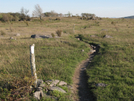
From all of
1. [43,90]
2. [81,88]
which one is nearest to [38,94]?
[43,90]

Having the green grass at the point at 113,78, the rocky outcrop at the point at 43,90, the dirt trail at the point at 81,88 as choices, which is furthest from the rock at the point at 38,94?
the green grass at the point at 113,78

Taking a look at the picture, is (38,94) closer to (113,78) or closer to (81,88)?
(81,88)

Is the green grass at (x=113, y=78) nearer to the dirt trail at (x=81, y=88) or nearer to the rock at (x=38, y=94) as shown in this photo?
the dirt trail at (x=81, y=88)

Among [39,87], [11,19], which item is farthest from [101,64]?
[11,19]

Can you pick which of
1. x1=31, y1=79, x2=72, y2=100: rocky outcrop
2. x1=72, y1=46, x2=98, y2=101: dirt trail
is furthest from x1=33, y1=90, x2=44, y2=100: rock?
x1=72, y1=46, x2=98, y2=101: dirt trail

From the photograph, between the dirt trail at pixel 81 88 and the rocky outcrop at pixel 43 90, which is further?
the dirt trail at pixel 81 88

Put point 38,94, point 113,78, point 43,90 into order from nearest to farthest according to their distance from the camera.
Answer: point 38,94 → point 43,90 → point 113,78

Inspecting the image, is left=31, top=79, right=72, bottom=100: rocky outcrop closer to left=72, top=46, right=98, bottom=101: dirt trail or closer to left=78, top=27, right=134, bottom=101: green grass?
left=72, top=46, right=98, bottom=101: dirt trail

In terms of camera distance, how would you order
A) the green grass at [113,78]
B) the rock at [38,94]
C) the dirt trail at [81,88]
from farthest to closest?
the dirt trail at [81,88], the green grass at [113,78], the rock at [38,94]

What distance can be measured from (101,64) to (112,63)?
0.84 meters

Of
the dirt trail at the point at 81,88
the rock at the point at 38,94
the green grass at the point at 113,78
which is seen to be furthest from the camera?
the dirt trail at the point at 81,88

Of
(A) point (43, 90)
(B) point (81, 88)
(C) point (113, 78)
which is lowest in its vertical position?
(B) point (81, 88)

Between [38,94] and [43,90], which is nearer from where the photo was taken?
[38,94]

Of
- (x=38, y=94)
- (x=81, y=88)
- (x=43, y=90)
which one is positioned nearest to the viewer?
(x=38, y=94)
